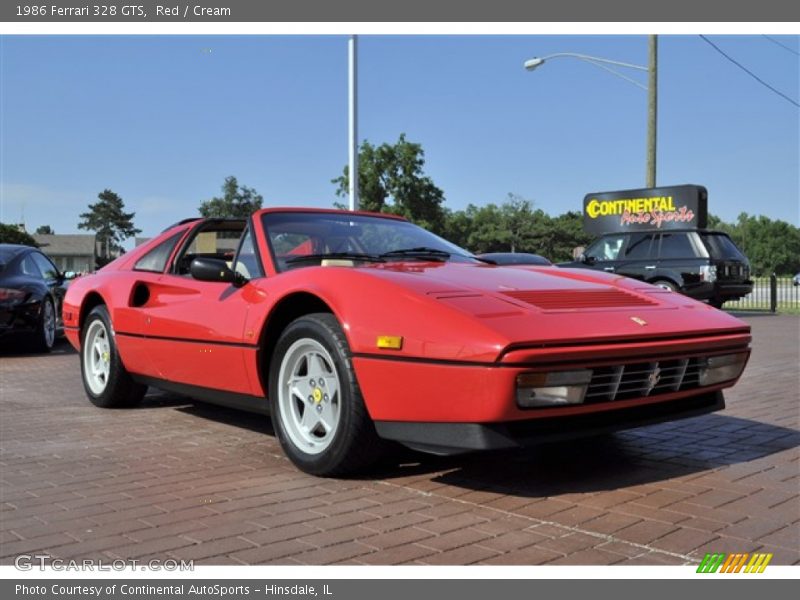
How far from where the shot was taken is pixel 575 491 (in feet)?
10.3

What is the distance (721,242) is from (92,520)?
1329 centimetres

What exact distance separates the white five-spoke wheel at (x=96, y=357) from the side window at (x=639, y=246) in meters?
11.0

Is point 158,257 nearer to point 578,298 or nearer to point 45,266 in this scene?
point 578,298

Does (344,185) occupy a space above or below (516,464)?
above

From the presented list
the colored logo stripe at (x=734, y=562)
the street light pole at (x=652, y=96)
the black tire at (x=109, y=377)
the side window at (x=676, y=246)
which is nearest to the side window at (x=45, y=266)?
the black tire at (x=109, y=377)

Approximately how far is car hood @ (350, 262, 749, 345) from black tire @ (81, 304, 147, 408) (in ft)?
7.69

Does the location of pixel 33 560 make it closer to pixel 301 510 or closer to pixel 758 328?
pixel 301 510

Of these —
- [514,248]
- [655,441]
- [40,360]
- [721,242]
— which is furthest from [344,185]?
[655,441]

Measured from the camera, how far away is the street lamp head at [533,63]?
19.6 meters

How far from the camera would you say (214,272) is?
3934 mm

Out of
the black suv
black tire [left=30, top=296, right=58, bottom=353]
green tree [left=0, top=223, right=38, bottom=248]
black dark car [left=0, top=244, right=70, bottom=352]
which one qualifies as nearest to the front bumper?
black dark car [left=0, top=244, right=70, bottom=352]

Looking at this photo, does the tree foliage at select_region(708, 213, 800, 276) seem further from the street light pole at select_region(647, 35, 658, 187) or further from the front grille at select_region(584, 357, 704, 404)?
the front grille at select_region(584, 357, 704, 404)

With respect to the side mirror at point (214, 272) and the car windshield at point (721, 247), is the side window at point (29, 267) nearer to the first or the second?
the side mirror at point (214, 272)

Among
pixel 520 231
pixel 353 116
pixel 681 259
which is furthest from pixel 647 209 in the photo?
pixel 520 231
